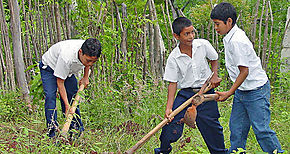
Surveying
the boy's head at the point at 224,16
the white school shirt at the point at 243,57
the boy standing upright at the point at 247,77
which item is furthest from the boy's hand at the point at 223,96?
the boy's head at the point at 224,16

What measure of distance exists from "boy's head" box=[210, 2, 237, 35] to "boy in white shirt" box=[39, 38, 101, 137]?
1170 mm

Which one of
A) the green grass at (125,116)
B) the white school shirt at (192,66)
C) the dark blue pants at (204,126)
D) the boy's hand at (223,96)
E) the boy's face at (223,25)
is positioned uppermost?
the boy's face at (223,25)

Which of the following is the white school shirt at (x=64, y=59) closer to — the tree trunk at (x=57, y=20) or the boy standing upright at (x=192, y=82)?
the boy standing upright at (x=192, y=82)

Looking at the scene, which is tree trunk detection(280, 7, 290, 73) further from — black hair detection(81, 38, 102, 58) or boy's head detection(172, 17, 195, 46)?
black hair detection(81, 38, 102, 58)

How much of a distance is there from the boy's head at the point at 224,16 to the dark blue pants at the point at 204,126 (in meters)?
0.64

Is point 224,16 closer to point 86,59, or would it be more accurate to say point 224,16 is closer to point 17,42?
point 86,59

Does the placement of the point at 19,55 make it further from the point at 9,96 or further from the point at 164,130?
the point at 164,130

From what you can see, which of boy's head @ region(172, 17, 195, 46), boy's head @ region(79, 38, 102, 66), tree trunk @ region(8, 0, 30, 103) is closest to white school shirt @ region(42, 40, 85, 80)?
boy's head @ region(79, 38, 102, 66)

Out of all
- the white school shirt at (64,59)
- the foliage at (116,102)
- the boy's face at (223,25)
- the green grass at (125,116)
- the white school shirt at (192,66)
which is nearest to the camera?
the boy's face at (223,25)

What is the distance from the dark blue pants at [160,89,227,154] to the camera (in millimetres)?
3158

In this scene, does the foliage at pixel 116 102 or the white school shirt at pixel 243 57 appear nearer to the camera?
the white school shirt at pixel 243 57

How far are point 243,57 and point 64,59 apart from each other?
1.80 m

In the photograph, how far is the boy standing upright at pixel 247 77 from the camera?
276cm

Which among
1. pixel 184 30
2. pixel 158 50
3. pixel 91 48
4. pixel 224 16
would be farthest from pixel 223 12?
pixel 158 50
